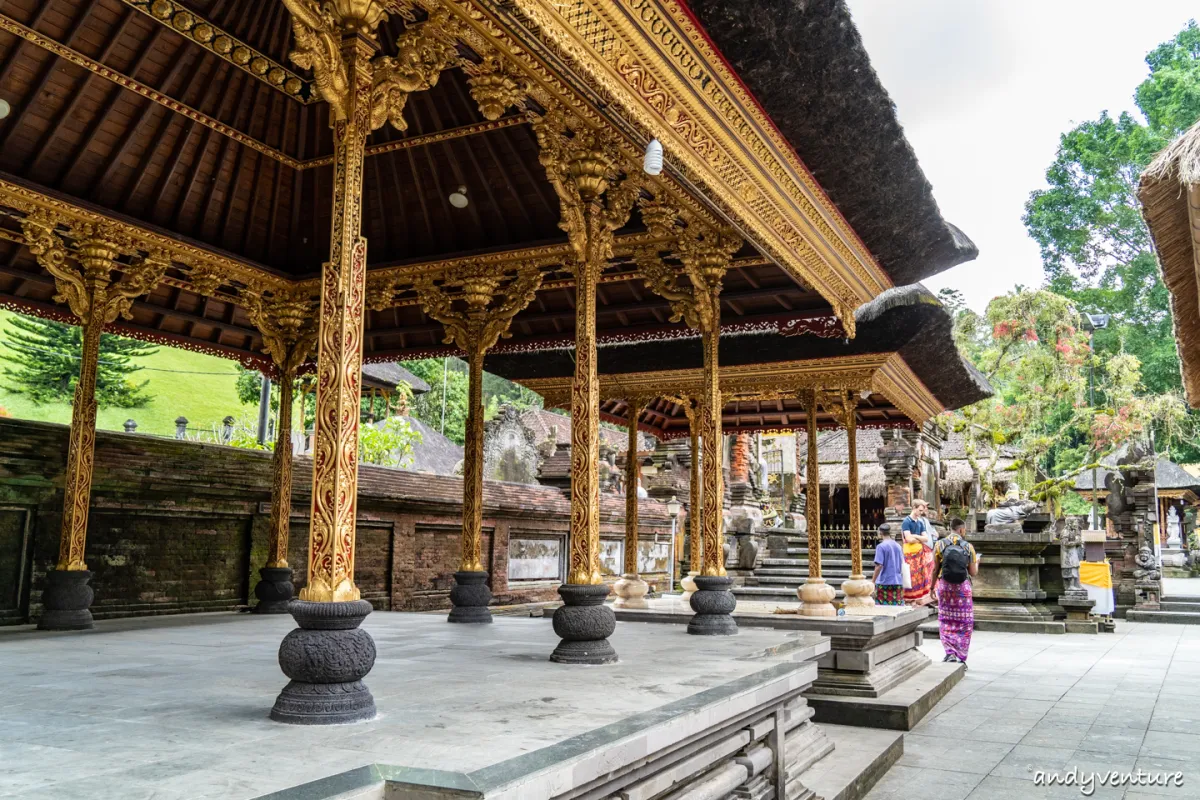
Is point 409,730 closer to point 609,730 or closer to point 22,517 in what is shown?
point 609,730

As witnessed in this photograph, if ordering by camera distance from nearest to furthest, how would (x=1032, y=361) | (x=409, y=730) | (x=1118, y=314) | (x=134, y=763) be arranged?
(x=134, y=763), (x=409, y=730), (x=1032, y=361), (x=1118, y=314)

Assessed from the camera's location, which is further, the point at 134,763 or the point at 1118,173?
the point at 1118,173

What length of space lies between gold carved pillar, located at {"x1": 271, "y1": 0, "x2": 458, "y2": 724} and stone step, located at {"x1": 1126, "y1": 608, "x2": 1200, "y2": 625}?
20201 mm

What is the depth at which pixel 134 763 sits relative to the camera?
2701 mm

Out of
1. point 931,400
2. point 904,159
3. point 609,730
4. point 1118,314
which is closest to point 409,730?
point 609,730

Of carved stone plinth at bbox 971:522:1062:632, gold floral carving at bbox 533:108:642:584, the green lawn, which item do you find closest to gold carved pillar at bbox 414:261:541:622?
gold floral carving at bbox 533:108:642:584

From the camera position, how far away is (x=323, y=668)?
3291 millimetres

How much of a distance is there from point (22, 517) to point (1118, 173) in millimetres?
45284

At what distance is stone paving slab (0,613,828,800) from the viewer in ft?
8.67

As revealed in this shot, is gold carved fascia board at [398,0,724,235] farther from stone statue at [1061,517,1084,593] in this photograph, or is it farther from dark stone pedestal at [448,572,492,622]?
stone statue at [1061,517,1084,593]

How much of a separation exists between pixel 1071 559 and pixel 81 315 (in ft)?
57.2

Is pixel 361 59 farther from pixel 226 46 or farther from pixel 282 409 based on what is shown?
pixel 282 409

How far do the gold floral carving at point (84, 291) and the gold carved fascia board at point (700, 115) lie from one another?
191 inches

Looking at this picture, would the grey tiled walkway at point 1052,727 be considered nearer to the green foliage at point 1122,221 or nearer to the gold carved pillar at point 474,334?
the gold carved pillar at point 474,334
